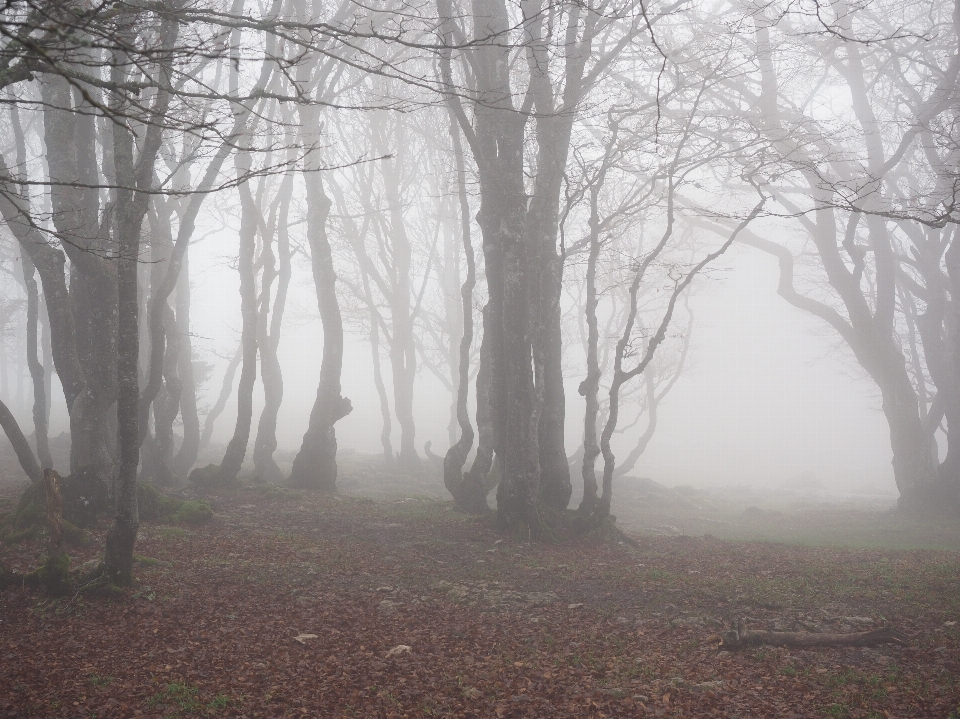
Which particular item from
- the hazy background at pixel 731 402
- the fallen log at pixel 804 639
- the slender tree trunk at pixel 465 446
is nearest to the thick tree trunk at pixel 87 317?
the slender tree trunk at pixel 465 446

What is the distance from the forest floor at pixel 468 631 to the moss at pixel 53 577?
0.15 m

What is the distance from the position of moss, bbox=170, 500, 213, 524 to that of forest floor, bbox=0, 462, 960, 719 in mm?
516

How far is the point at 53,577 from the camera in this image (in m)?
6.67

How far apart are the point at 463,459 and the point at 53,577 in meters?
7.86

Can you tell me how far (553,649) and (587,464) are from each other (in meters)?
5.18

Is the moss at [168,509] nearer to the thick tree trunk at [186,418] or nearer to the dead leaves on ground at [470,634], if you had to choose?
the dead leaves on ground at [470,634]

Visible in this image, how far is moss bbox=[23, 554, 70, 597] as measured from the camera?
6590 mm

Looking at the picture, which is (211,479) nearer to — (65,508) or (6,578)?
(65,508)

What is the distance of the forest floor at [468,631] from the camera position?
492cm

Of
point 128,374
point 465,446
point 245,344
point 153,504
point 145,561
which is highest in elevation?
point 245,344

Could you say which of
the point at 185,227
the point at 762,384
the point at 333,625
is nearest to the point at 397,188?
the point at 185,227

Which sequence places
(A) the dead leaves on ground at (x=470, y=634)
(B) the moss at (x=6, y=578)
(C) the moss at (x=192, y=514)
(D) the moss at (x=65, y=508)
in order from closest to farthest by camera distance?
1. (A) the dead leaves on ground at (x=470, y=634)
2. (B) the moss at (x=6, y=578)
3. (D) the moss at (x=65, y=508)
4. (C) the moss at (x=192, y=514)

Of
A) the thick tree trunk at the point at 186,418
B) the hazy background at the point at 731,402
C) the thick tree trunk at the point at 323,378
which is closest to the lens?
the thick tree trunk at the point at 323,378

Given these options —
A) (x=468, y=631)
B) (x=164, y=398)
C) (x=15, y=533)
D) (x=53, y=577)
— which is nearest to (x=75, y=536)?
(x=15, y=533)
